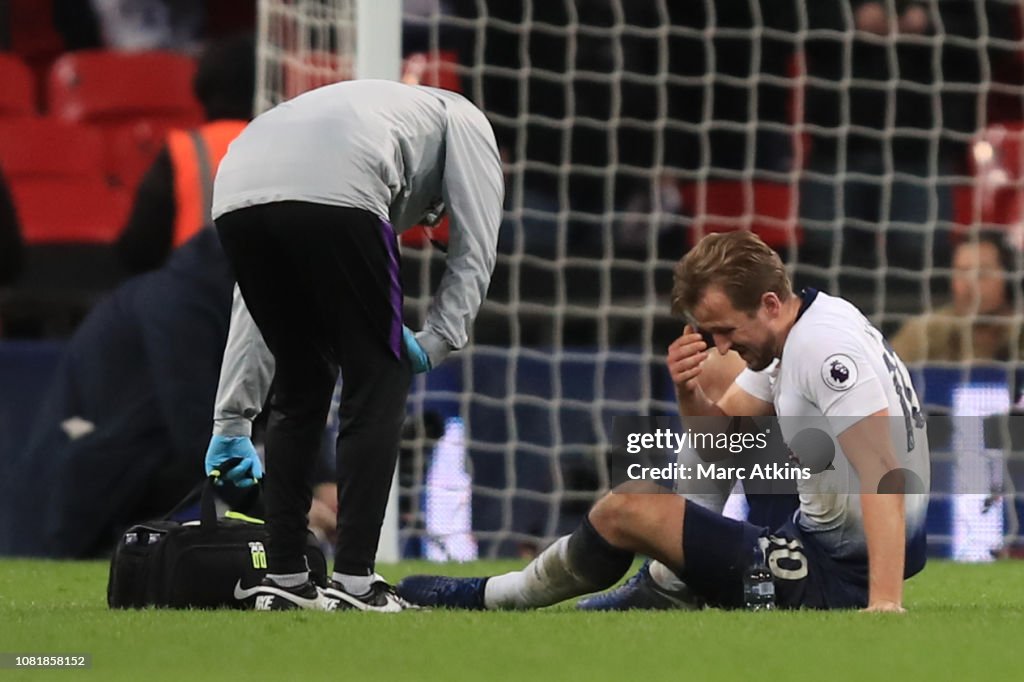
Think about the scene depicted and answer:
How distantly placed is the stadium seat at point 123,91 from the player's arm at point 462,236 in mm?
5589

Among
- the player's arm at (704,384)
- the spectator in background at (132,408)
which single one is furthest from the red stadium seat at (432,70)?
the player's arm at (704,384)

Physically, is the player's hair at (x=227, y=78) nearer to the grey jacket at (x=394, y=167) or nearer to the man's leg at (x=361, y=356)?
the grey jacket at (x=394, y=167)

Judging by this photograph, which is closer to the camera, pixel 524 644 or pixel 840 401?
pixel 524 644

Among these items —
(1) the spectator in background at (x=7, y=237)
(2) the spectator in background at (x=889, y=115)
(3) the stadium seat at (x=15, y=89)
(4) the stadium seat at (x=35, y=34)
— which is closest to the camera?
(1) the spectator in background at (x=7, y=237)

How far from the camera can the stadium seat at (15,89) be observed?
28.9ft

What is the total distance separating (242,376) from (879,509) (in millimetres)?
1363

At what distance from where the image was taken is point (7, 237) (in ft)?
23.8

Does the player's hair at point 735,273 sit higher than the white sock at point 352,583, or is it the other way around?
the player's hair at point 735,273

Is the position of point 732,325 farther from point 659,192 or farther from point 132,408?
point 659,192

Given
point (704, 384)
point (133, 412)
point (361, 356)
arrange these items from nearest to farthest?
point (361, 356) → point (704, 384) → point (133, 412)

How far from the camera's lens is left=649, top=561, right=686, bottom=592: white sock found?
373 centimetres

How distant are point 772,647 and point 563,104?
18.2ft

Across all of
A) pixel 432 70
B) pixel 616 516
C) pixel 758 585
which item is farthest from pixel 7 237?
pixel 758 585

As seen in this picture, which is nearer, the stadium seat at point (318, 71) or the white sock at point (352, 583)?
the white sock at point (352, 583)
